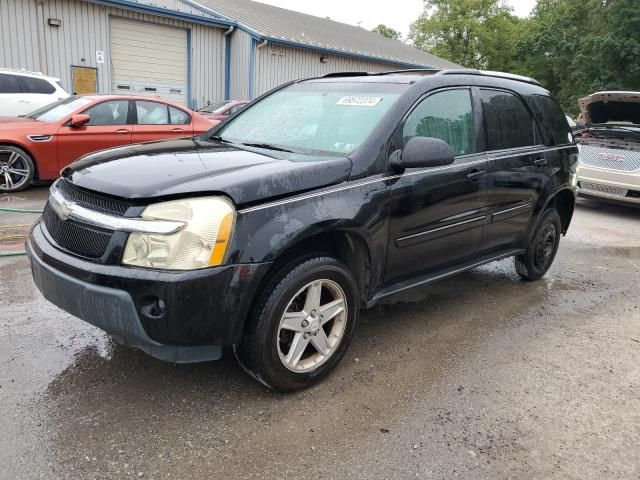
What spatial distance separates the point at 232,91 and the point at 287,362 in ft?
54.7

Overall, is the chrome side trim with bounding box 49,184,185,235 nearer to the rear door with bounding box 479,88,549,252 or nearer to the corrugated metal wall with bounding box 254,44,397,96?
the rear door with bounding box 479,88,549,252

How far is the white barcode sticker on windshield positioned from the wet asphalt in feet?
5.21

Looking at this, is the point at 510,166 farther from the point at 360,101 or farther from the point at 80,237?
the point at 80,237

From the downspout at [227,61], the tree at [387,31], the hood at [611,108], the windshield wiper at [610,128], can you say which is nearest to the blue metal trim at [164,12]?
the downspout at [227,61]

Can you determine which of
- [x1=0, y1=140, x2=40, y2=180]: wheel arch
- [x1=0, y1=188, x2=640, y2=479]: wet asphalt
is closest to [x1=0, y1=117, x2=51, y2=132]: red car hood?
[x1=0, y1=140, x2=40, y2=180]: wheel arch

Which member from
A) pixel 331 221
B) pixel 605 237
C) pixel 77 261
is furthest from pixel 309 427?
pixel 605 237

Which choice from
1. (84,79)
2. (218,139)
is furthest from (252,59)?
(218,139)

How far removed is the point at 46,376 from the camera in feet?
9.87

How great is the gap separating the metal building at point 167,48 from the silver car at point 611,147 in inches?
427

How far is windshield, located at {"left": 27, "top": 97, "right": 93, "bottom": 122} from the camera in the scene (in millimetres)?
8117

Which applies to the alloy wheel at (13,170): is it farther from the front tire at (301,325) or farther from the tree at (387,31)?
the tree at (387,31)

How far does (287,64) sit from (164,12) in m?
4.71

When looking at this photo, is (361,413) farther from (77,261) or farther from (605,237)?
(605,237)

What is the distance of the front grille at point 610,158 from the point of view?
882cm
